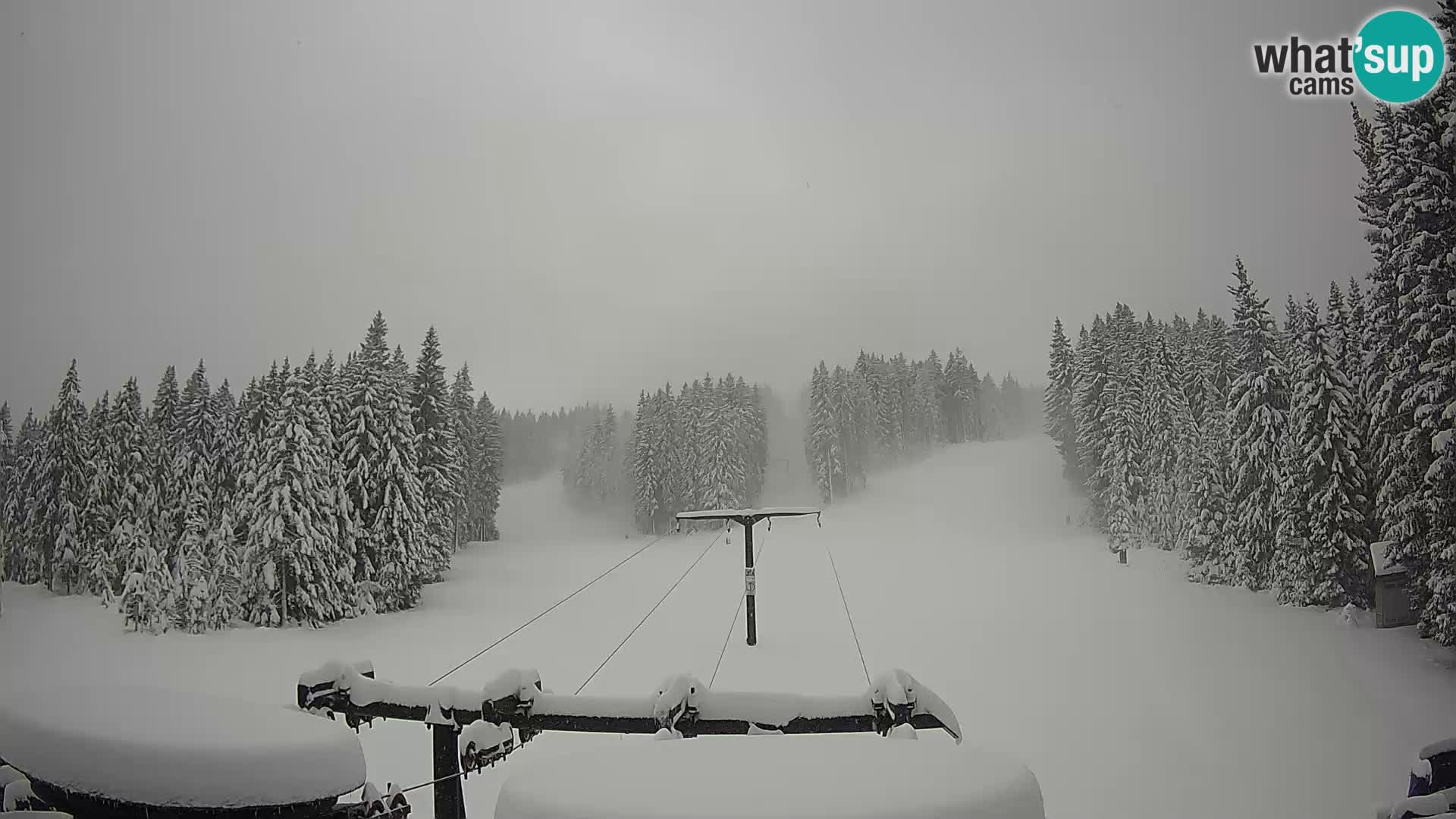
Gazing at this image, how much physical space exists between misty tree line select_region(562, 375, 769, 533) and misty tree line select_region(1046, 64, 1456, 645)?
18.2 ft

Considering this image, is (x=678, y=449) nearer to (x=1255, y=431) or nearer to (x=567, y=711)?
(x=1255, y=431)

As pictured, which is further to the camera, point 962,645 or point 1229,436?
point 1229,436

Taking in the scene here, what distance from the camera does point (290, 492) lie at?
44.3 ft

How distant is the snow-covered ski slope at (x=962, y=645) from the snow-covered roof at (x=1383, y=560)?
2.30ft

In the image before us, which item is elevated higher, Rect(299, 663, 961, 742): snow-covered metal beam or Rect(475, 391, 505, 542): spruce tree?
Rect(475, 391, 505, 542): spruce tree

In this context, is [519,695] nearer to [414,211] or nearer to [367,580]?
[414,211]

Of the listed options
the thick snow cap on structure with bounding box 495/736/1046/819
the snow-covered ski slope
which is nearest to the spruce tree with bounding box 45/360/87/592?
the snow-covered ski slope

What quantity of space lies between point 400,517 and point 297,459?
217 centimetres

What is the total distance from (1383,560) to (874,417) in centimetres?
788

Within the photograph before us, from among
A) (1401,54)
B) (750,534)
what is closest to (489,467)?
(750,534)

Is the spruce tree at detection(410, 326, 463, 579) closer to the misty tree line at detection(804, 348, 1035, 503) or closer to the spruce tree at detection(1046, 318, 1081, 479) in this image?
the misty tree line at detection(804, 348, 1035, 503)

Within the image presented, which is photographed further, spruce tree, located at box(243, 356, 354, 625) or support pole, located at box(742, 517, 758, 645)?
spruce tree, located at box(243, 356, 354, 625)

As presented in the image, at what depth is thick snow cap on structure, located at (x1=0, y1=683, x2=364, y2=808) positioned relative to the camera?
202cm

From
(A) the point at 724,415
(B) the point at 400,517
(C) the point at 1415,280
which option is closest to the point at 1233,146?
(C) the point at 1415,280
